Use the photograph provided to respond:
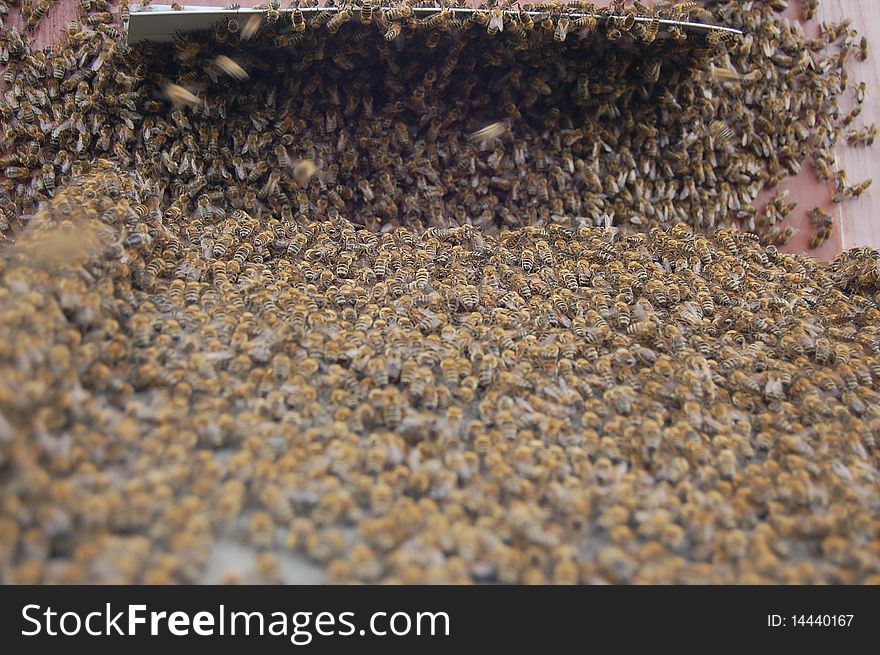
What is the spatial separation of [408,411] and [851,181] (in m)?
6.49

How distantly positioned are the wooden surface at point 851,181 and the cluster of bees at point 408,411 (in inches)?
77.1

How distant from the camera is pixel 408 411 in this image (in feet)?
13.2

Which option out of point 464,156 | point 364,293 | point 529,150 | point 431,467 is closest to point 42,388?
point 431,467

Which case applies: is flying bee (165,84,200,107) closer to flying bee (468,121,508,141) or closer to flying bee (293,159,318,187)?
flying bee (293,159,318,187)

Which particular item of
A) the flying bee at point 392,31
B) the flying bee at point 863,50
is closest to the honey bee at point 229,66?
the flying bee at point 392,31

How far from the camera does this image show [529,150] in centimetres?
700

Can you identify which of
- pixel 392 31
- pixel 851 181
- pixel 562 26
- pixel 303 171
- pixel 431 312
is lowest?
pixel 431 312

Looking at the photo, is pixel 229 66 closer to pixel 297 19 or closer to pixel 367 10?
pixel 297 19

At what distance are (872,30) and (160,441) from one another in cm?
887

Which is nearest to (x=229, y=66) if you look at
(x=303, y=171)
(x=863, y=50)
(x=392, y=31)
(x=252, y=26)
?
(x=252, y=26)

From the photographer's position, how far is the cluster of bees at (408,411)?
3.15 m

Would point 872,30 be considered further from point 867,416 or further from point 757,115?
point 867,416

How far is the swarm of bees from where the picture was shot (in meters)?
3.26

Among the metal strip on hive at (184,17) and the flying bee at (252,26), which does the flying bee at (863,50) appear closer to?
the metal strip on hive at (184,17)
